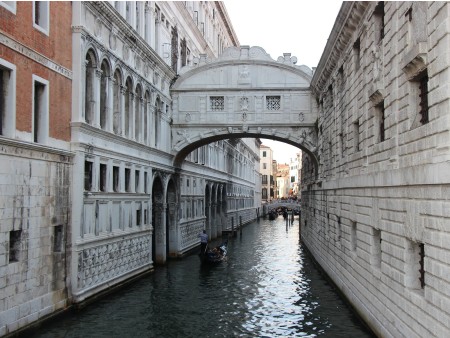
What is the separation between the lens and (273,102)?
23266 millimetres

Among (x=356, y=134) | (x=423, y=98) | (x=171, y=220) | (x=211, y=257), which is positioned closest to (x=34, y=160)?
(x=423, y=98)

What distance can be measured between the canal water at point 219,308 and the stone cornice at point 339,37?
7.31 meters

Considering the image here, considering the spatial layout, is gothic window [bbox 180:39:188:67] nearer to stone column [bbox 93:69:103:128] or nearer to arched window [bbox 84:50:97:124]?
stone column [bbox 93:69:103:128]

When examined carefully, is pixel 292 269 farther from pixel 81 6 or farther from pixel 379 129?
pixel 81 6

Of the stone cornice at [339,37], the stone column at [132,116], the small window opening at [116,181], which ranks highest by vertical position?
the stone cornice at [339,37]

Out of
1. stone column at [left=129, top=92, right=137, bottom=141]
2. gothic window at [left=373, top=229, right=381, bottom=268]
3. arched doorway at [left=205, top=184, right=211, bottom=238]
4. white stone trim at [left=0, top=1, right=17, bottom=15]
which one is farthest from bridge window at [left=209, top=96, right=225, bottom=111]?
white stone trim at [left=0, top=1, right=17, bottom=15]

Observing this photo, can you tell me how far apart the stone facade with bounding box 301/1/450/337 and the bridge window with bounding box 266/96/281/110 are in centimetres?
550

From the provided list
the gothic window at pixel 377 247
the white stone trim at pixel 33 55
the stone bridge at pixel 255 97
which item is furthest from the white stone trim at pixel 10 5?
the stone bridge at pixel 255 97

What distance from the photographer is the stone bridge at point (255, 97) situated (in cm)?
2311

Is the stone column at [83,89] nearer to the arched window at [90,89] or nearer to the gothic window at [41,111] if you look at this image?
the arched window at [90,89]

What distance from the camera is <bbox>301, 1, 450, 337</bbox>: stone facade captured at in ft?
25.3

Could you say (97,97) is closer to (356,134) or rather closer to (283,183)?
(356,134)

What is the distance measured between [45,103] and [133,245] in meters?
→ 7.37

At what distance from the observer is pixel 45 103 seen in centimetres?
1258
